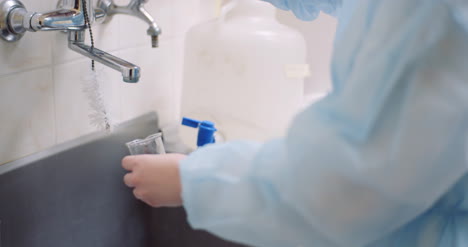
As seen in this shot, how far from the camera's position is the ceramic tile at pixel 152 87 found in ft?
3.40

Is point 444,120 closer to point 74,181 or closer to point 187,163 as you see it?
point 187,163

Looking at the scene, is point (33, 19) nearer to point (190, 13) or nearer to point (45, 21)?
point (45, 21)

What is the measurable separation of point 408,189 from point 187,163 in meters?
0.21

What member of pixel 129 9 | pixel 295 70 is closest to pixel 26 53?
pixel 129 9

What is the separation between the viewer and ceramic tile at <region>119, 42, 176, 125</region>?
3.40 feet

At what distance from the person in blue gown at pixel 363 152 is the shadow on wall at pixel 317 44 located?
1.00 metres

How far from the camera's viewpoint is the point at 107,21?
3.09 feet

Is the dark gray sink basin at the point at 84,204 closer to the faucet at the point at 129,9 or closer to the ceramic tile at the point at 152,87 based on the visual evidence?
the ceramic tile at the point at 152,87

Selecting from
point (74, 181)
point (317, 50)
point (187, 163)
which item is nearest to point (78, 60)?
point (74, 181)

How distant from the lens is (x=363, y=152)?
451 mm

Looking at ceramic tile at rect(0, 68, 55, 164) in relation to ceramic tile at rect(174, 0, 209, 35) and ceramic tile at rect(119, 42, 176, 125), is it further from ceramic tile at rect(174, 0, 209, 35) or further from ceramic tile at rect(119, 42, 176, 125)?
ceramic tile at rect(174, 0, 209, 35)

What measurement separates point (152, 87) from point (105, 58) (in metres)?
0.32

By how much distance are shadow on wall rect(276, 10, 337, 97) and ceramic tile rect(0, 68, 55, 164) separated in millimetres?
805

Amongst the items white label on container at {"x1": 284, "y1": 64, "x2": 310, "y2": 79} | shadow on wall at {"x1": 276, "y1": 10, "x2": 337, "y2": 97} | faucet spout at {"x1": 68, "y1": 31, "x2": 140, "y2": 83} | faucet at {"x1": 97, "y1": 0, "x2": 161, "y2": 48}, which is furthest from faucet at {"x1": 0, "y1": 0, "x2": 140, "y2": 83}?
shadow on wall at {"x1": 276, "y1": 10, "x2": 337, "y2": 97}
